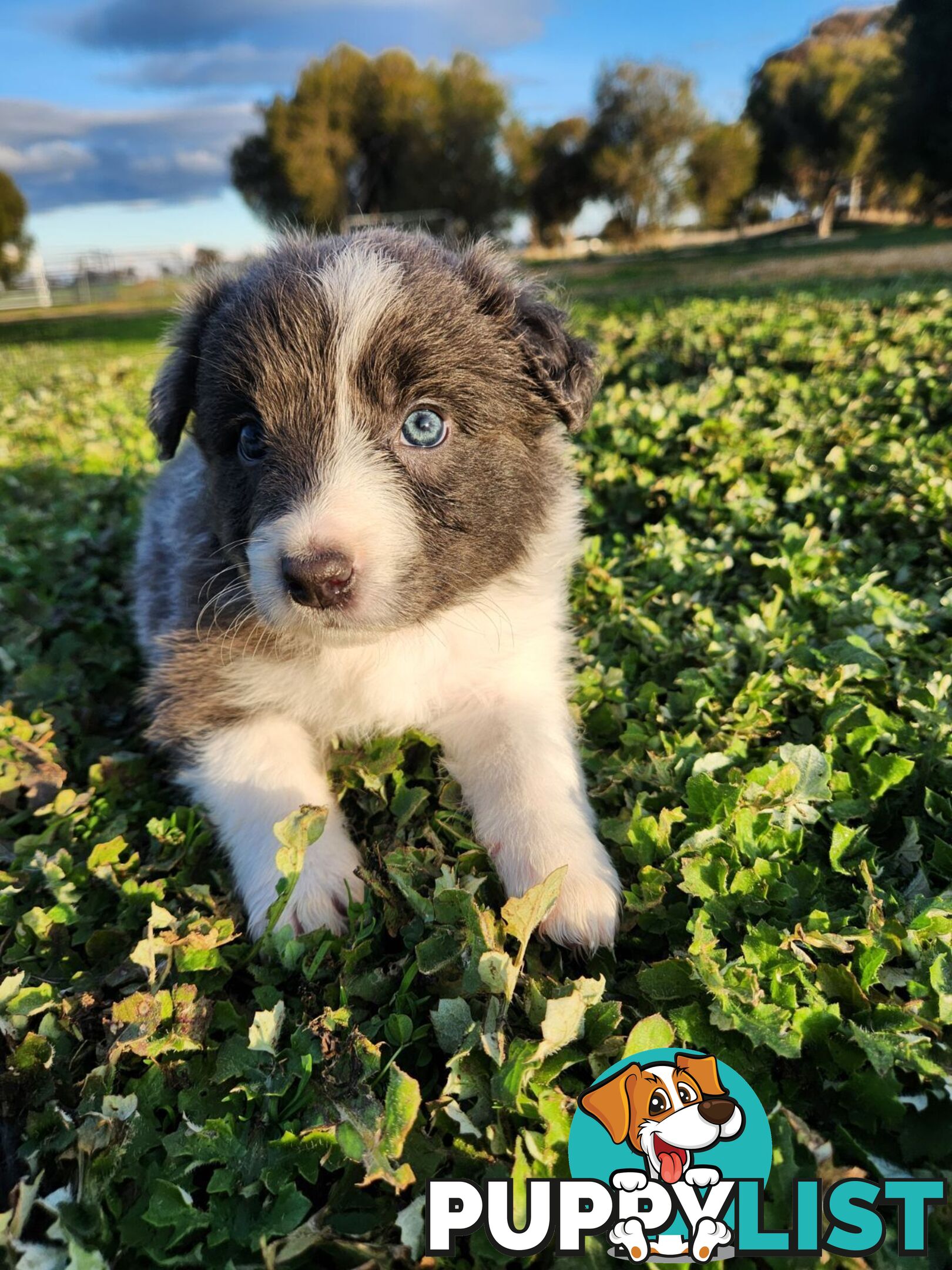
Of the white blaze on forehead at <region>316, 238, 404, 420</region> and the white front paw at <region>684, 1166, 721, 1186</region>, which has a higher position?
the white blaze on forehead at <region>316, 238, 404, 420</region>

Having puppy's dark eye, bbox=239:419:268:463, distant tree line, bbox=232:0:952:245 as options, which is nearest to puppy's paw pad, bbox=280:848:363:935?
puppy's dark eye, bbox=239:419:268:463

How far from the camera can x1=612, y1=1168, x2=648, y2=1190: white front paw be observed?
5.57 ft

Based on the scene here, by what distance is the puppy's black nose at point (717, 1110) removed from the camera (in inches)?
68.9

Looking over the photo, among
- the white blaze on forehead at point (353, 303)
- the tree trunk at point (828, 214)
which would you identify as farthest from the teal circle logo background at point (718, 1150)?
the tree trunk at point (828, 214)

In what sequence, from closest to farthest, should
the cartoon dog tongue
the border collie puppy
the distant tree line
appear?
the cartoon dog tongue, the border collie puppy, the distant tree line

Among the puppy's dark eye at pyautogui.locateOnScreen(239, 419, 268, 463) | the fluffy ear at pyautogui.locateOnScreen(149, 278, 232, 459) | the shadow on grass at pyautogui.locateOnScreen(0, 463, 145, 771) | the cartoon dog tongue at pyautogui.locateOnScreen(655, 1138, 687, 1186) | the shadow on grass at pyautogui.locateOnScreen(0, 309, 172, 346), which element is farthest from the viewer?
the shadow on grass at pyautogui.locateOnScreen(0, 309, 172, 346)

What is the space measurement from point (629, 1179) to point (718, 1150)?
0.18 m

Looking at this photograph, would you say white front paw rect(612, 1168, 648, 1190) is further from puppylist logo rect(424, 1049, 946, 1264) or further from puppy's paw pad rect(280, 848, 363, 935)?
puppy's paw pad rect(280, 848, 363, 935)

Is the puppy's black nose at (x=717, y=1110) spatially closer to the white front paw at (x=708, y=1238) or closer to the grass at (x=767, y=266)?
the white front paw at (x=708, y=1238)

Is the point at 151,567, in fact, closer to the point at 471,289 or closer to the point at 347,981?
the point at 471,289

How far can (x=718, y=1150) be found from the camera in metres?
1.71

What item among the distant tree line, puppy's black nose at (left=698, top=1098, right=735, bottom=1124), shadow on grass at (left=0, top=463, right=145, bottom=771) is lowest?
shadow on grass at (left=0, top=463, right=145, bottom=771)

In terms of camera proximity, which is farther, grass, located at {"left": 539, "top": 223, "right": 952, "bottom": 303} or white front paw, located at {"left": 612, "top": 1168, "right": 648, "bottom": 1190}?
grass, located at {"left": 539, "top": 223, "right": 952, "bottom": 303}

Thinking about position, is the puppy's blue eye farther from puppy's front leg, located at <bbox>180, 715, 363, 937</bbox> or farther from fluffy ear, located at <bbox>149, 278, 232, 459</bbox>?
puppy's front leg, located at <bbox>180, 715, 363, 937</bbox>
